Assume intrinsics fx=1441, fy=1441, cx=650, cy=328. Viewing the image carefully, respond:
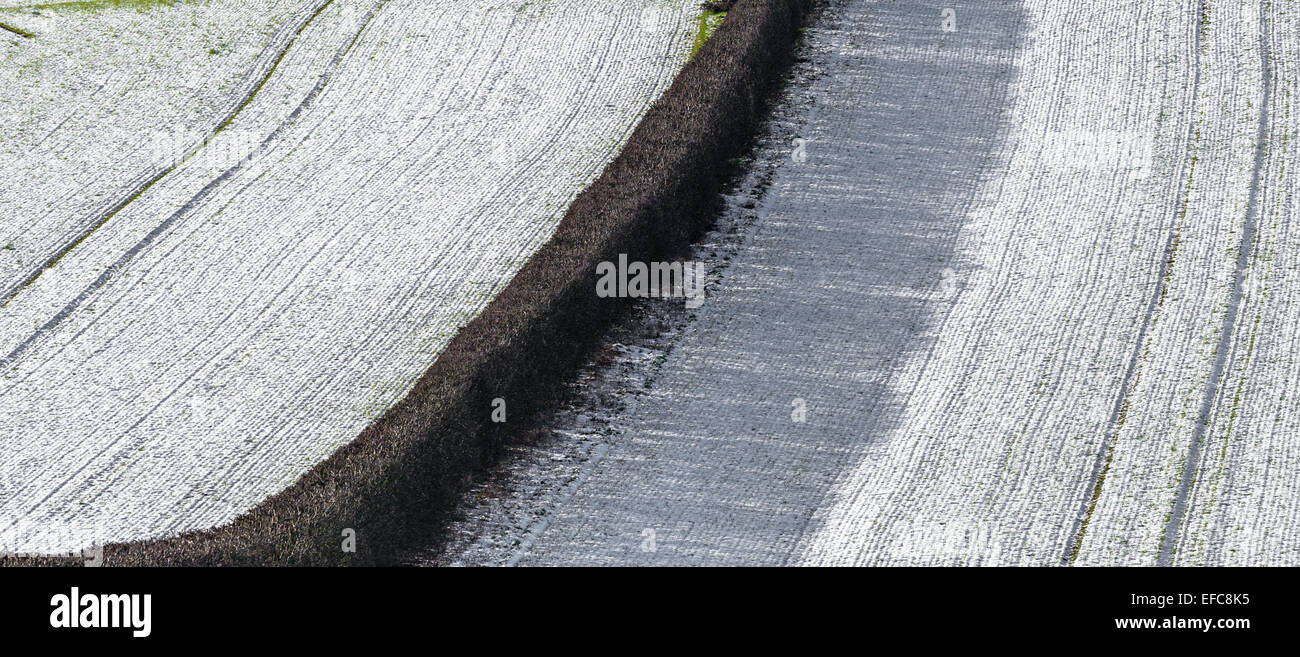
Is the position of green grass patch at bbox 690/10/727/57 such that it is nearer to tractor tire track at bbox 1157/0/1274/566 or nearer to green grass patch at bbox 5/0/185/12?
tractor tire track at bbox 1157/0/1274/566

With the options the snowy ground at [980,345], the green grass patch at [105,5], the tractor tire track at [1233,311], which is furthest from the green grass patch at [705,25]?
the green grass patch at [105,5]

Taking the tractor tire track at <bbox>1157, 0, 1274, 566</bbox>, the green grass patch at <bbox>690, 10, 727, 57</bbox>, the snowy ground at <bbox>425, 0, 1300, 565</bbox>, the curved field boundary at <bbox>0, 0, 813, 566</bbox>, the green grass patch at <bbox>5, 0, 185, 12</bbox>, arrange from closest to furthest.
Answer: the curved field boundary at <bbox>0, 0, 813, 566</bbox>
the tractor tire track at <bbox>1157, 0, 1274, 566</bbox>
the snowy ground at <bbox>425, 0, 1300, 565</bbox>
the green grass patch at <bbox>690, 10, 727, 57</bbox>
the green grass patch at <bbox>5, 0, 185, 12</bbox>

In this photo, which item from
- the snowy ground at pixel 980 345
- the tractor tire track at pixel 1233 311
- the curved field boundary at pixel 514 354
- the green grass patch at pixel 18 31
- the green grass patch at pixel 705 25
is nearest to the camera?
the curved field boundary at pixel 514 354

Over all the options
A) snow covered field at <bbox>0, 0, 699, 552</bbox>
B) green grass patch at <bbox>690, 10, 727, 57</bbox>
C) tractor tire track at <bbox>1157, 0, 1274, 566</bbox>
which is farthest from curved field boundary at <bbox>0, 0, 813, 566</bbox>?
tractor tire track at <bbox>1157, 0, 1274, 566</bbox>

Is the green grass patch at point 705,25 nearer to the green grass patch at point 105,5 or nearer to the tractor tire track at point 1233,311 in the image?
the tractor tire track at point 1233,311

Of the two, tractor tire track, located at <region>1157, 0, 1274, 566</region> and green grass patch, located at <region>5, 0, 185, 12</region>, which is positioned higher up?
green grass patch, located at <region>5, 0, 185, 12</region>

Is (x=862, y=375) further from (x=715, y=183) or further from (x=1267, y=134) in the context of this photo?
(x=1267, y=134)

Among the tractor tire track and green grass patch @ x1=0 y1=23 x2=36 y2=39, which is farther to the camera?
green grass patch @ x1=0 y1=23 x2=36 y2=39
